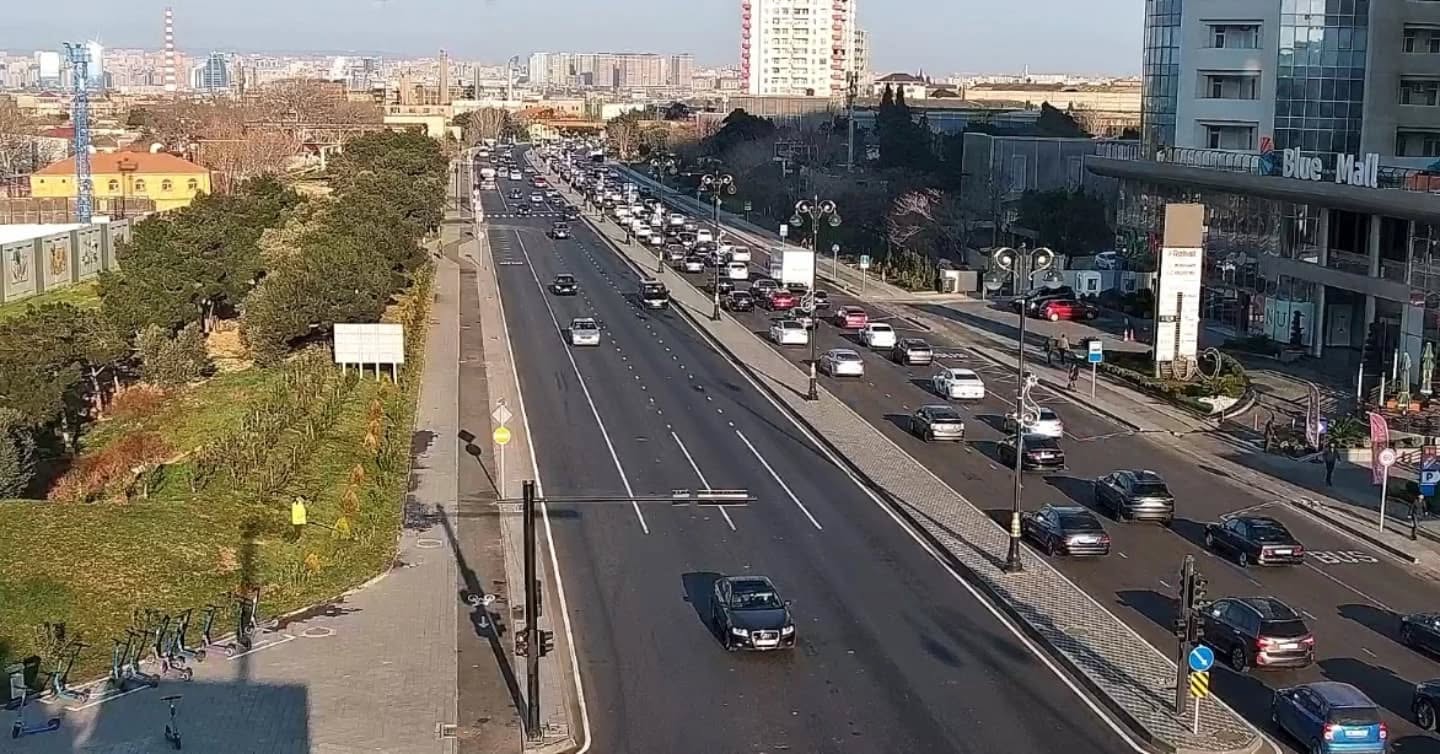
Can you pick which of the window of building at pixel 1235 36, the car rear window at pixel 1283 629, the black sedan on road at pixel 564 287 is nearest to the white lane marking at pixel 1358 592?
the car rear window at pixel 1283 629

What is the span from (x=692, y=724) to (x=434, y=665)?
4747mm

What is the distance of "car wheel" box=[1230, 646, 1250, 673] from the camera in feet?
84.1

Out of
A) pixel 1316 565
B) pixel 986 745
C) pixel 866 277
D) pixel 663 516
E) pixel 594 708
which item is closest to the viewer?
pixel 986 745

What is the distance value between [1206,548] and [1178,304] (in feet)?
75.5

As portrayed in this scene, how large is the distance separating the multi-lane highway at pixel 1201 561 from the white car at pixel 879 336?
9.59 metres

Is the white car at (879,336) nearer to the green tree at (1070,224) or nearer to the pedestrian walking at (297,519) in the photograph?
the green tree at (1070,224)

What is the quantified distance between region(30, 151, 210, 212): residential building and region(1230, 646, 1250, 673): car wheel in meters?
106

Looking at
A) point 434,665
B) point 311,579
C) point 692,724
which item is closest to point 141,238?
point 311,579

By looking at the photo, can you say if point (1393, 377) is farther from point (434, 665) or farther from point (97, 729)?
point (97, 729)

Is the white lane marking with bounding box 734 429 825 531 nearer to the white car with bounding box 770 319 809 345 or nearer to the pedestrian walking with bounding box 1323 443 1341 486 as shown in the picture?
the pedestrian walking with bounding box 1323 443 1341 486

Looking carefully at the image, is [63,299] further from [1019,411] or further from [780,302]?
[1019,411]

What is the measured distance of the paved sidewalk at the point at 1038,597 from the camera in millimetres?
22922

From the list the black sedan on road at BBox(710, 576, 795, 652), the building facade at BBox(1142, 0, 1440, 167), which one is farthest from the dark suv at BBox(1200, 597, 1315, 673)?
the building facade at BBox(1142, 0, 1440, 167)

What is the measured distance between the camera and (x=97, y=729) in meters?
22.7
